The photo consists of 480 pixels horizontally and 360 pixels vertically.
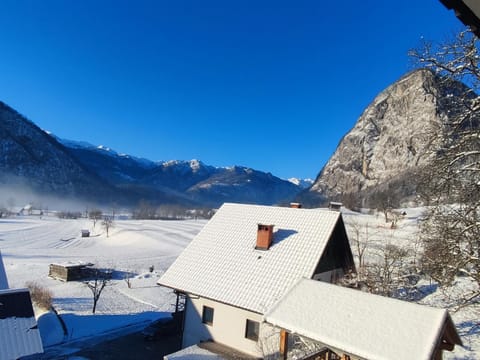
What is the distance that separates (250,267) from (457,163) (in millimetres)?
11145

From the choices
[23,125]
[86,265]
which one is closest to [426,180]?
[86,265]

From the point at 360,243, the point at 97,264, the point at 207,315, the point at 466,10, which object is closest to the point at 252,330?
the point at 207,315

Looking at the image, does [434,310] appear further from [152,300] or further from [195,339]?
[152,300]

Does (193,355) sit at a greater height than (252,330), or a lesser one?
lesser

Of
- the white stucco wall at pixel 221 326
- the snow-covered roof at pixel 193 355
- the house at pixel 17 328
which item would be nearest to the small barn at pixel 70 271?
the white stucco wall at pixel 221 326

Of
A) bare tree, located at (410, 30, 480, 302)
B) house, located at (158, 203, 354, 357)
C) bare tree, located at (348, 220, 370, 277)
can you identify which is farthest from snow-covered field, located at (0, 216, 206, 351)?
bare tree, located at (410, 30, 480, 302)

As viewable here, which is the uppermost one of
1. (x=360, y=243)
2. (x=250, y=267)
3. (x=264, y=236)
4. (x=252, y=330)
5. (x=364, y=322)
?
(x=264, y=236)

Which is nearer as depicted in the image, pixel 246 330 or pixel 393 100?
pixel 246 330

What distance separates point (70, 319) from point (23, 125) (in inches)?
8337

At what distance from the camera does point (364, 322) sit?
9070mm

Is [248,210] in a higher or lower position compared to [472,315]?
higher

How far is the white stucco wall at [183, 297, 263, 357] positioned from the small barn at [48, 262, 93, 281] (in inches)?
1141

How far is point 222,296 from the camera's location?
55.8 feet

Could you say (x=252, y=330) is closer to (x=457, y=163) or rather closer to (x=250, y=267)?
(x=250, y=267)
